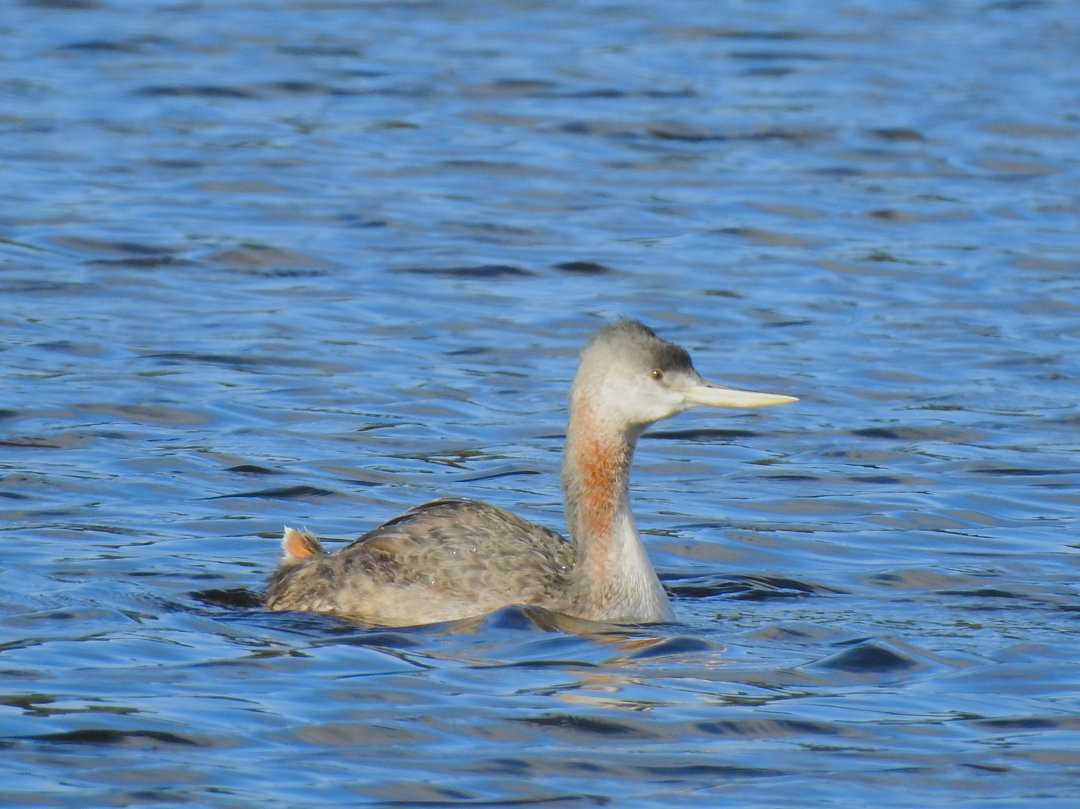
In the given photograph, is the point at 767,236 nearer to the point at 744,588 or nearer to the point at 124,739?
the point at 744,588

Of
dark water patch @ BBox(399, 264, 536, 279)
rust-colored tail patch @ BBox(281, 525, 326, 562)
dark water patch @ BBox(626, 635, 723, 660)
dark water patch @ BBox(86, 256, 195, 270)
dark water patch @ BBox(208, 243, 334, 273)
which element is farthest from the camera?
dark water patch @ BBox(399, 264, 536, 279)

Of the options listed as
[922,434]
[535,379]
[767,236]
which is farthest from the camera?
[767,236]

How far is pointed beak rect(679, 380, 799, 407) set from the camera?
8.65m

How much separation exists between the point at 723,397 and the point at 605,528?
2.24 ft

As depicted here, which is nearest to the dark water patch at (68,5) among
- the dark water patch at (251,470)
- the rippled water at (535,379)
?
the rippled water at (535,379)

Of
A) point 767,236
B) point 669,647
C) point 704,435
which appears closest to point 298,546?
point 669,647

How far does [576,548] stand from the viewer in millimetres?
8805

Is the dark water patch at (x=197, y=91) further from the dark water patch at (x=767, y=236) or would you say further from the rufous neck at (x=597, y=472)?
the rufous neck at (x=597, y=472)

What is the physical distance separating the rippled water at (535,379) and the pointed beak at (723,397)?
0.84 meters

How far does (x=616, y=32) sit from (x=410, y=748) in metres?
17.1

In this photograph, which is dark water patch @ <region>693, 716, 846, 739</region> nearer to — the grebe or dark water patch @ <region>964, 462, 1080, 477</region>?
the grebe

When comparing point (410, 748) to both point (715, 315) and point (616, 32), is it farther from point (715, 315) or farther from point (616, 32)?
point (616, 32)

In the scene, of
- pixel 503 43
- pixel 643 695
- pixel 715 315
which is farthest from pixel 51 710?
pixel 503 43

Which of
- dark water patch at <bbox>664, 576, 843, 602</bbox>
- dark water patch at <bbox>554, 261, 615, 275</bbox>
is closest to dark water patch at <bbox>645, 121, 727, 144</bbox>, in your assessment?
dark water patch at <bbox>554, 261, 615, 275</bbox>
